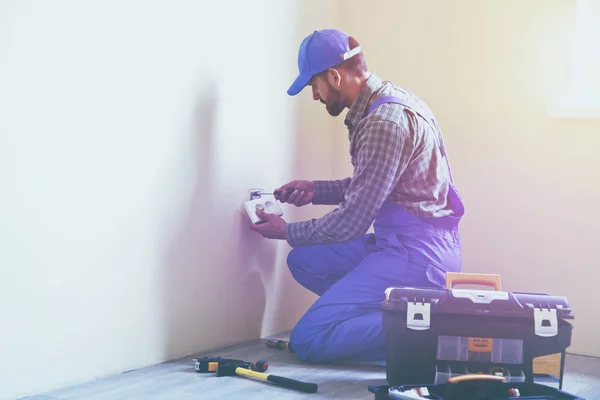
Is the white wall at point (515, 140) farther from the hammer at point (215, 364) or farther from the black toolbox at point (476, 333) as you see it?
the hammer at point (215, 364)

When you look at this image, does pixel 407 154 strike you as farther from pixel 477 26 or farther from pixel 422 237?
pixel 477 26

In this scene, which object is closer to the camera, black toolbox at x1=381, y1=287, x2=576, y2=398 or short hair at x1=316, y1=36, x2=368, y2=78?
black toolbox at x1=381, y1=287, x2=576, y2=398

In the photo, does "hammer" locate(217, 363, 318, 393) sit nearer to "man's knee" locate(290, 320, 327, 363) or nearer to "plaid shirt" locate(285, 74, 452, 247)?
"man's knee" locate(290, 320, 327, 363)

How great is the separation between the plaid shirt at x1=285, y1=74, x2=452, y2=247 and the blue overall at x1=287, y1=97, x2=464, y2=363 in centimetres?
5

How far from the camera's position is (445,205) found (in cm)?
229

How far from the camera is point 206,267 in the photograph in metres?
2.31

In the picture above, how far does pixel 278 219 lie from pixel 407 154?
457 mm

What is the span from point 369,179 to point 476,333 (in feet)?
1.75

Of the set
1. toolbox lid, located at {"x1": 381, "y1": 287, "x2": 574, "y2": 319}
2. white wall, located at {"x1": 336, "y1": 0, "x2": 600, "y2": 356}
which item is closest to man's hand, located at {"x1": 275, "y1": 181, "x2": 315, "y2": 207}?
white wall, located at {"x1": 336, "y1": 0, "x2": 600, "y2": 356}

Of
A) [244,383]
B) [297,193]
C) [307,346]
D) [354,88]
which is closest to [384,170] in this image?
[354,88]

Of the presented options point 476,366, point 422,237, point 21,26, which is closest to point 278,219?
point 422,237

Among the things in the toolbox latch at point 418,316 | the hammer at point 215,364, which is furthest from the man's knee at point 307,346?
the toolbox latch at point 418,316

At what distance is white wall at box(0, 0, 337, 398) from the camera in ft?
5.65

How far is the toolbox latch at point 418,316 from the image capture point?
1841mm
